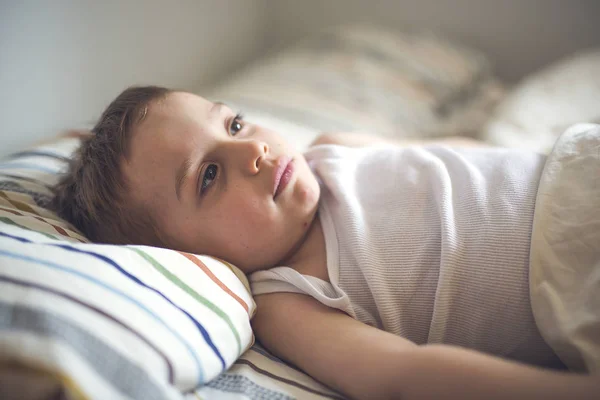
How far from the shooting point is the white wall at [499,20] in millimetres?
1678

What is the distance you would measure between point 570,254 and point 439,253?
173 mm

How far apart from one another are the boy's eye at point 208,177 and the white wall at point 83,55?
2.00 ft

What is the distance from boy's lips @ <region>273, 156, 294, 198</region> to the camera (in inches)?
29.6

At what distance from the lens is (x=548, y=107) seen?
1.27m

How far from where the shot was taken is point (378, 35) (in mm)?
1665

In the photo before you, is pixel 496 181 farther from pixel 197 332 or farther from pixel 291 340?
pixel 197 332

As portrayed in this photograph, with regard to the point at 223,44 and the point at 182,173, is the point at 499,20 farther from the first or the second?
the point at 182,173

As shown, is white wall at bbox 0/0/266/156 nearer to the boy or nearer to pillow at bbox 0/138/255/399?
the boy

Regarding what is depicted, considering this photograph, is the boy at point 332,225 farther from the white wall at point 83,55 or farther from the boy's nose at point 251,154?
the white wall at point 83,55

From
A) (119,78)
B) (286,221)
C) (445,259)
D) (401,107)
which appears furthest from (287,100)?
(445,259)

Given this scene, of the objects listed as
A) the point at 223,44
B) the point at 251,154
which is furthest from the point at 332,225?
the point at 223,44

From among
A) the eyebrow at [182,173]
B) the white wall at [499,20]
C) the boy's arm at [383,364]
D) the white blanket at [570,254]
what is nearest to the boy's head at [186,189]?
the eyebrow at [182,173]

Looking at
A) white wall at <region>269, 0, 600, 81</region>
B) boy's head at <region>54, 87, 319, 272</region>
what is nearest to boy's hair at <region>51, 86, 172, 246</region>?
boy's head at <region>54, 87, 319, 272</region>

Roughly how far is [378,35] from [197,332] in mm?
1438
